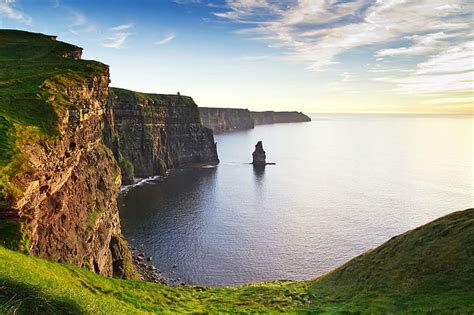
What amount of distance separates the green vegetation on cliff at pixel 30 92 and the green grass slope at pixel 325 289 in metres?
8.53

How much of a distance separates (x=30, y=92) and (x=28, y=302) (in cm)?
3058

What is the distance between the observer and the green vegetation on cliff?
2889 centimetres

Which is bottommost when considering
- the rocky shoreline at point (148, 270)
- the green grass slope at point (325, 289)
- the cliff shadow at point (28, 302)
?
the rocky shoreline at point (148, 270)

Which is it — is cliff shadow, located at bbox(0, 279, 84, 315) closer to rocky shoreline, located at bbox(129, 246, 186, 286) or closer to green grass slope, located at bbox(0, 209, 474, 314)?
green grass slope, located at bbox(0, 209, 474, 314)

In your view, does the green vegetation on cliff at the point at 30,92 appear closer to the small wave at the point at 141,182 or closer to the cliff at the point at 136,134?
the small wave at the point at 141,182

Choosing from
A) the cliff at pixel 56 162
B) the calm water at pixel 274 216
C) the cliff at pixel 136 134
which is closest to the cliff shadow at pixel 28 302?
the cliff at pixel 56 162

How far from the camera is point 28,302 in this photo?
54.3 ft

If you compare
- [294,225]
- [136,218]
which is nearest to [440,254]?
[294,225]

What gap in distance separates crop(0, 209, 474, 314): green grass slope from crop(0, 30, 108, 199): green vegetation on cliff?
853cm

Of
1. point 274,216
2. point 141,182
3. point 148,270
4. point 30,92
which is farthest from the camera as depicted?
point 141,182

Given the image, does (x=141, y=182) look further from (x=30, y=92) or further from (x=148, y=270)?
(x=30, y=92)

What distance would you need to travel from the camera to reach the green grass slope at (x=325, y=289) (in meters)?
19.0

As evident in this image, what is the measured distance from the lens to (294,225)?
9969 centimetres

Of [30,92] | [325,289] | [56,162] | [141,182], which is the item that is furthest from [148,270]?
[141,182]
